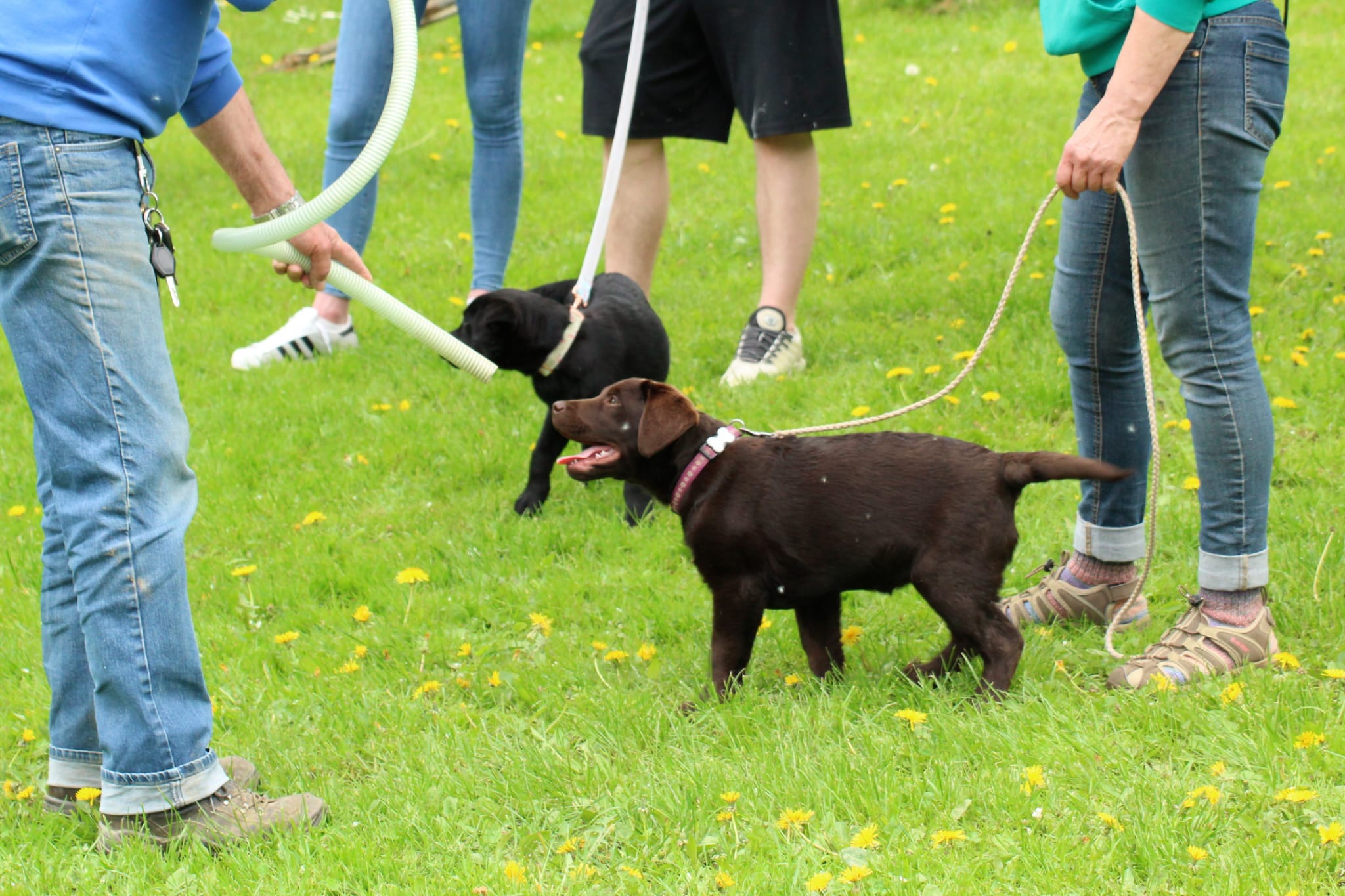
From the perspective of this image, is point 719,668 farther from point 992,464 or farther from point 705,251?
point 705,251

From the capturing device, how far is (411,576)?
409 cm

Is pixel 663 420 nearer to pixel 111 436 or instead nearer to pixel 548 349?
pixel 111 436

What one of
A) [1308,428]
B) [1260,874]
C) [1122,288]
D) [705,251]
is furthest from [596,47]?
[1260,874]

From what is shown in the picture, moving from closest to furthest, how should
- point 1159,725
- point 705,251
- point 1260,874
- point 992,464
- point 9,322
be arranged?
point 1260,874, point 9,322, point 1159,725, point 992,464, point 705,251

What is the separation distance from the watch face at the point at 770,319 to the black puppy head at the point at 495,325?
123cm

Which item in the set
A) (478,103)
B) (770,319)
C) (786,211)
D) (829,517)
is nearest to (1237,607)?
(829,517)

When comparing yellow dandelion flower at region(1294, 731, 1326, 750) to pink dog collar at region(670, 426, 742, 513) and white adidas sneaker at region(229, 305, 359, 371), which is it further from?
white adidas sneaker at region(229, 305, 359, 371)

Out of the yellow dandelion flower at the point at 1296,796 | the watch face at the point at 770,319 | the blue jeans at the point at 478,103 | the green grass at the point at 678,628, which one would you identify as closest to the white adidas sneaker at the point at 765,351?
the watch face at the point at 770,319

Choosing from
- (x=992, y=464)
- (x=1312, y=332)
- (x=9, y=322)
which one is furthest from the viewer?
(x=1312, y=332)

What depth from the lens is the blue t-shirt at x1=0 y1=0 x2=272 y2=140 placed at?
2.37m

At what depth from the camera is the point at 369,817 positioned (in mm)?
2760

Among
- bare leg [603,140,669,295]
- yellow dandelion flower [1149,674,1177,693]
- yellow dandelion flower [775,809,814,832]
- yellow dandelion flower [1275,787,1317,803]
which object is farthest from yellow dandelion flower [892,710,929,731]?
bare leg [603,140,669,295]

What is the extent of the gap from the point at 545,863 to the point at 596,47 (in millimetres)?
3756

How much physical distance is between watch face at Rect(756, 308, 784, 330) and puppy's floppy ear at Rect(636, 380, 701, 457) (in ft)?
7.07
